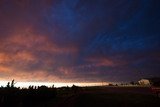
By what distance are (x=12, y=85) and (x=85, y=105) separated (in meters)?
12.1

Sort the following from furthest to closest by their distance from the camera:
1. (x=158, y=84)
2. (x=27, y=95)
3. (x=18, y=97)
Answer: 1. (x=158, y=84)
2. (x=27, y=95)
3. (x=18, y=97)

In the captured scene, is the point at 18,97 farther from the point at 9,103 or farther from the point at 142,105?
the point at 142,105

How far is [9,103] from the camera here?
28219mm

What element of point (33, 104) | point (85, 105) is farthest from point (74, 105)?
point (33, 104)

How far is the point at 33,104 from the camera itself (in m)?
36.4

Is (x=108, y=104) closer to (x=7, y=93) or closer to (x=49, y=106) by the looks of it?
(x=49, y=106)

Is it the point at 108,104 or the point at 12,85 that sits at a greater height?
the point at 12,85

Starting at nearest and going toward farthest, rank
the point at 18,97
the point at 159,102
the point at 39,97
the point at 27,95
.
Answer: the point at 18,97
the point at 27,95
the point at 159,102
the point at 39,97

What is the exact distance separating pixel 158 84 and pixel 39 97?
983 inches

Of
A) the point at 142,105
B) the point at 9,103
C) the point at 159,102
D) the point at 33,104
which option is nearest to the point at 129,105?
the point at 142,105

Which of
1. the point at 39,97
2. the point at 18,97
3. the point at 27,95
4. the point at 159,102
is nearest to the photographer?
the point at 18,97

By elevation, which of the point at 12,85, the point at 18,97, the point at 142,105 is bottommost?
the point at 142,105

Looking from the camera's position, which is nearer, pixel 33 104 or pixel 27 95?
pixel 27 95

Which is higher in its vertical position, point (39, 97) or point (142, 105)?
point (39, 97)
